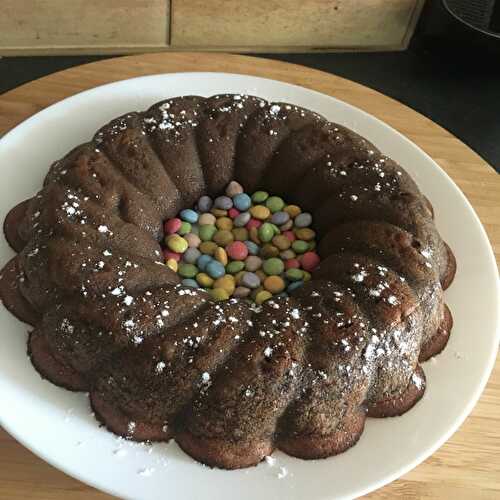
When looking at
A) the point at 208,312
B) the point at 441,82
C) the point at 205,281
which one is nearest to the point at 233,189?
the point at 205,281

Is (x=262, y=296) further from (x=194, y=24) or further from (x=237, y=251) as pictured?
(x=194, y=24)

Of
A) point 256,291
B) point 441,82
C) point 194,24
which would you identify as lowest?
point 441,82

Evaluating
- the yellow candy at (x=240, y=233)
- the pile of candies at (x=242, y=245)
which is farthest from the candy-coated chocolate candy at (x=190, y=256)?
the yellow candy at (x=240, y=233)

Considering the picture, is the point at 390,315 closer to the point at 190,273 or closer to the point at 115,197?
the point at 190,273

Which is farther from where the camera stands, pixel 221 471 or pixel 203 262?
pixel 203 262

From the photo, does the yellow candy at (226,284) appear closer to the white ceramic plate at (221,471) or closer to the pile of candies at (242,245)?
the pile of candies at (242,245)

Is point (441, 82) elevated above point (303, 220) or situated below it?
below

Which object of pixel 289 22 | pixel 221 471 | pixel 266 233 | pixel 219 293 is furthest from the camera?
pixel 289 22
